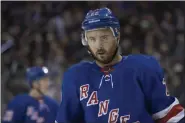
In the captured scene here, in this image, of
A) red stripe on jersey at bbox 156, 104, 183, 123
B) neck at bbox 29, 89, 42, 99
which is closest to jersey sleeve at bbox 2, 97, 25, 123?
neck at bbox 29, 89, 42, 99

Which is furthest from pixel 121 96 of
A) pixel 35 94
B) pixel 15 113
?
pixel 35 94

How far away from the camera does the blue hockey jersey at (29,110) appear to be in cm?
517

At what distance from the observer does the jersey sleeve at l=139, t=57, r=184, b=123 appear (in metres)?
2.54

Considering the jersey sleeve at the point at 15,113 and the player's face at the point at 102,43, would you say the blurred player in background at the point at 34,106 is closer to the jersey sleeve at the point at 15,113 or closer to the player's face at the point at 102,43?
the jersey sleeve at the point at 15,113

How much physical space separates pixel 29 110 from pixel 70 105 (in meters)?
2.74

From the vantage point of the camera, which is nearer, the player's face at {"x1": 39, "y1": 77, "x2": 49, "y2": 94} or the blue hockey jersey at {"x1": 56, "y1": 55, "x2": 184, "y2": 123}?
the blue hockey jersey at {"x1": 56, "y1": 55, "x2": 184, "y2": 123}

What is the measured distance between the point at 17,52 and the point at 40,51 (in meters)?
0.36

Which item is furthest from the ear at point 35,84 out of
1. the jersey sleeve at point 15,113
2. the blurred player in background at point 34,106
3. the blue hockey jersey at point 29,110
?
the jersey sleeve at point 15,113

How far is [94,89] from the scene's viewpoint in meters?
2.60

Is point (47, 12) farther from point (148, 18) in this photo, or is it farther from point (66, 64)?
point (148, 18)

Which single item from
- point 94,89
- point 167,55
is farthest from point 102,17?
point 167,55

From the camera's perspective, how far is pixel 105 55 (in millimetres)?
2543

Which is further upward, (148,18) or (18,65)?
(148,18)

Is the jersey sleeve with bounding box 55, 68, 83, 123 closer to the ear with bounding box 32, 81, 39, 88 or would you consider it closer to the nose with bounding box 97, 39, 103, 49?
the nose with bounding box 97, 39, 103, 49
